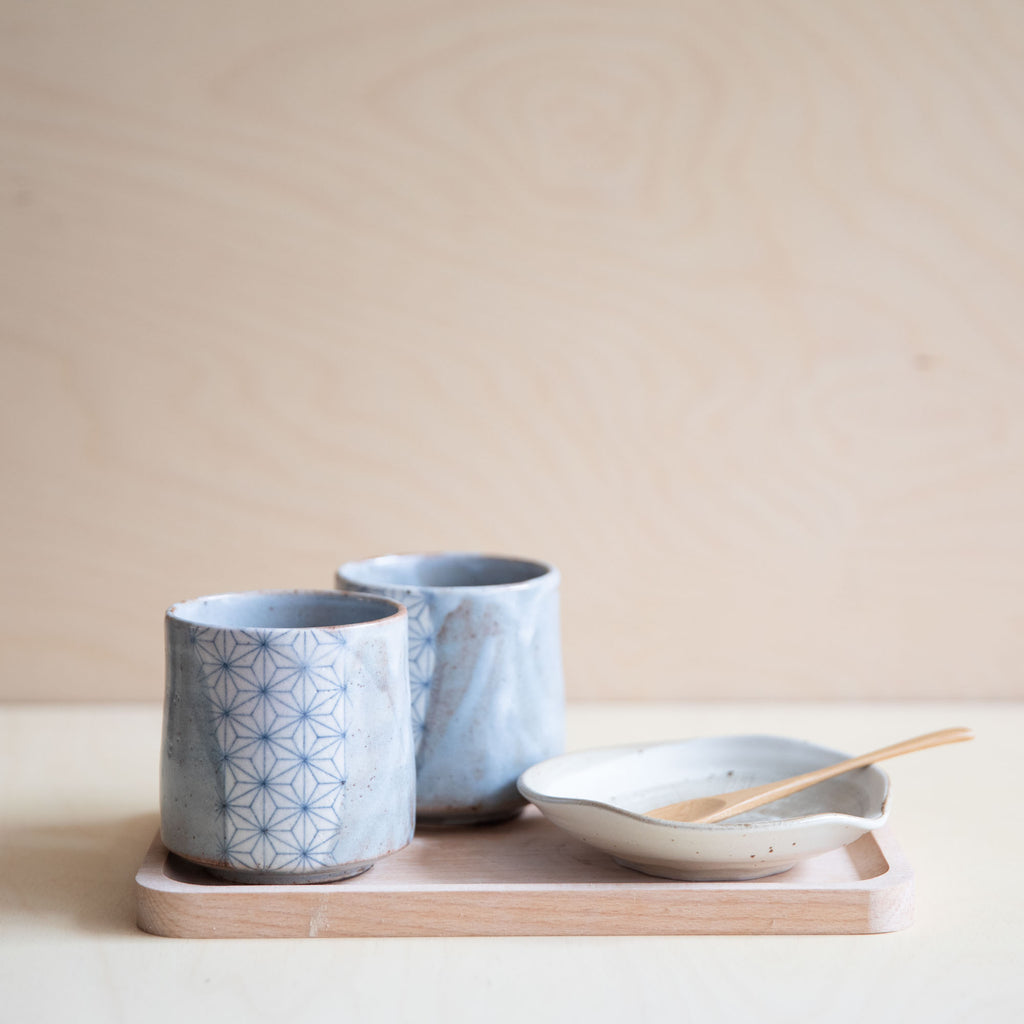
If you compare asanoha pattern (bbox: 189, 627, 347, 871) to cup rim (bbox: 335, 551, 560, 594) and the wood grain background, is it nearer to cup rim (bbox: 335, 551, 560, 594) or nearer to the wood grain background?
cup rim (bbox: 335, 551, 560, 594)

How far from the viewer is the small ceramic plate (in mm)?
443

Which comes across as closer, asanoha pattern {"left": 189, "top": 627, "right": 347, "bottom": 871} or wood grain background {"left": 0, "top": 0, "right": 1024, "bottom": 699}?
asanoha pattern {"left": 189, "top": 627, "right": 347, "bottom": 871}

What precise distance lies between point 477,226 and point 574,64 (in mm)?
120

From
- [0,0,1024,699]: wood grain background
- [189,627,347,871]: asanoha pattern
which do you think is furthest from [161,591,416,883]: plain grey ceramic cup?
[0,0,1024,699]: wood grain background

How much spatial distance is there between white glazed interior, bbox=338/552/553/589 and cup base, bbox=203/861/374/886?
0.17 m

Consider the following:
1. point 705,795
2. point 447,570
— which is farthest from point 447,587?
point 705,795

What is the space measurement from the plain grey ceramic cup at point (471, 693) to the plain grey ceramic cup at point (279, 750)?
0.07m

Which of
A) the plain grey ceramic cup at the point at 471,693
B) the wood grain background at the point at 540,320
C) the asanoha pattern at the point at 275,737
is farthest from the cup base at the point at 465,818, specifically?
the wood grain background at the point at 540,320

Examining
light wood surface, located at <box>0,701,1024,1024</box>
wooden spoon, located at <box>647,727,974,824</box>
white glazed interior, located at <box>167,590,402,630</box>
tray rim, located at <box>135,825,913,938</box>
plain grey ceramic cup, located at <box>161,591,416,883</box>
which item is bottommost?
light wood surface, located at <box>0,701,1024,1024</box>

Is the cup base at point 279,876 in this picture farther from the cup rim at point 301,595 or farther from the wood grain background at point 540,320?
the wood grain background at point 540,320

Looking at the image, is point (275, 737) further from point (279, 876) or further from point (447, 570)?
point (447, 570)

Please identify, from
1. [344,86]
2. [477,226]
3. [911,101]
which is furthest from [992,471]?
[344,86]

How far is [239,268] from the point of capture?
81cm

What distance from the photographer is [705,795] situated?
56cm
